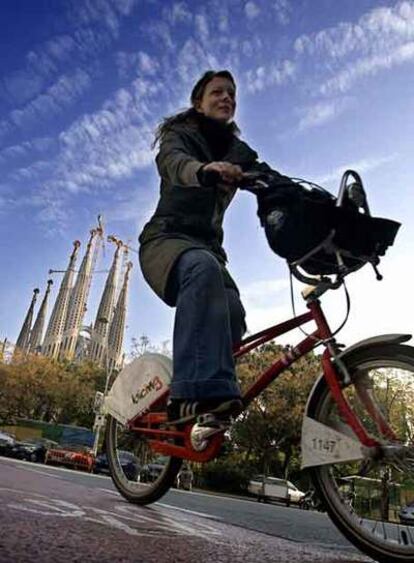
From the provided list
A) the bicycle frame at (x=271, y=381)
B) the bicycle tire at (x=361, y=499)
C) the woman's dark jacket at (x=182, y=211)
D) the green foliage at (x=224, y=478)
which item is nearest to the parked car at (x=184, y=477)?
the bicycle frame at (x=271, y=381)

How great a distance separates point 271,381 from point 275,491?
2440 cm

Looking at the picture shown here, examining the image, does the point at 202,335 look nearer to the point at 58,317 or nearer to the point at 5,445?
the point at 5,445

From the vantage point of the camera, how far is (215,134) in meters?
2.53

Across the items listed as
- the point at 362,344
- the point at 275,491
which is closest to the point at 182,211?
the point at 362,344

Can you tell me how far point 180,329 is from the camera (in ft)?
6.66

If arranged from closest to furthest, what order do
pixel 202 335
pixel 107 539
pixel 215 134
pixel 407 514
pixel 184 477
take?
1. pixel 107 539
2. pixel 407 514
3. pixel 202 335
4. pixel 215 134
5. pixel 184 477

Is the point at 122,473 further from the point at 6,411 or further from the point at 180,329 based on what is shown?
the point at 6,411

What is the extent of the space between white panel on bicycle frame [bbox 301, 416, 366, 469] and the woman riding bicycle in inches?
10.5

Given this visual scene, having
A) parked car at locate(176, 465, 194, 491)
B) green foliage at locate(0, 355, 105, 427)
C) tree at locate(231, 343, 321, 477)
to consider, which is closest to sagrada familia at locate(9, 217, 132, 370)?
green foliage at locate(0, 355, 105, 427)

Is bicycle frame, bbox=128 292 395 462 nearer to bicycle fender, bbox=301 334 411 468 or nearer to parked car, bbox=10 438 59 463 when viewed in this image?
bicycle fender, bbox=301 334 411 468

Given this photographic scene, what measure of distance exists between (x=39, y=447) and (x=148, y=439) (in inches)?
902

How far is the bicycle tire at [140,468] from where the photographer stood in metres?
2.58

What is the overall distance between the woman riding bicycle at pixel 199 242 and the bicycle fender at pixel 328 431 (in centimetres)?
26

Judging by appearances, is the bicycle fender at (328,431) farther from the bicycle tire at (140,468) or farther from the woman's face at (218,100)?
the woman's face at (218,100)
